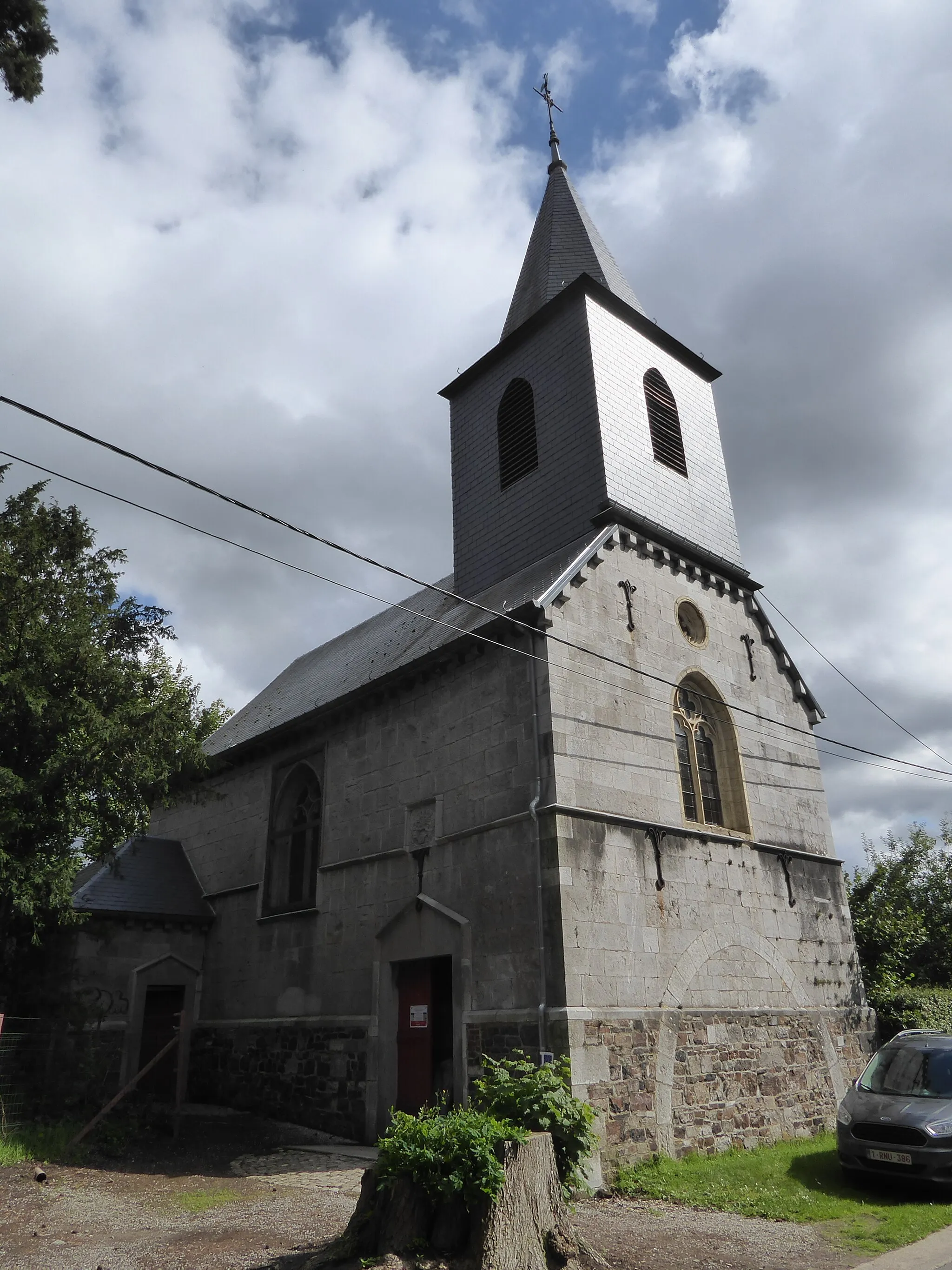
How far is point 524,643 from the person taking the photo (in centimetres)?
1212

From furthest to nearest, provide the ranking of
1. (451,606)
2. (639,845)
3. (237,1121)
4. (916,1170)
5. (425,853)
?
(451,606)
(237,1121)
(425,853)
(639,845)
(916,1170)

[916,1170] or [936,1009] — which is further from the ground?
[936,1009]

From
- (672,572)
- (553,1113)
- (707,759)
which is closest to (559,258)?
(672,572)

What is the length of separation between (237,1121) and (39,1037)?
145 inches

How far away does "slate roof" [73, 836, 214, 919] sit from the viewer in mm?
16125

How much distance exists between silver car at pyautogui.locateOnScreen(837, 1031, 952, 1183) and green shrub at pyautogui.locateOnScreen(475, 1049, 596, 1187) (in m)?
3.77

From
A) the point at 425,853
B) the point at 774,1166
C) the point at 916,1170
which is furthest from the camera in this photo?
the point at 425,853

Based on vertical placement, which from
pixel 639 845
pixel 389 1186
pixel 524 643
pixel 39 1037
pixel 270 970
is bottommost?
pixel 389 1186

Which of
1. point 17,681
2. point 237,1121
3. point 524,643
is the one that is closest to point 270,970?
point 237,1121

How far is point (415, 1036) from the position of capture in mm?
12281

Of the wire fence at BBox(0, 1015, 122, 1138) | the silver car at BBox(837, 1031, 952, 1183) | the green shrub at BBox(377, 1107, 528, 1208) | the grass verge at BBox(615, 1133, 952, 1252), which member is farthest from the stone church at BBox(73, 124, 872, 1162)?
the green shrub at BBox(377, 1107, 528, 1208)

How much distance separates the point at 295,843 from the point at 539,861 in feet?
23.0

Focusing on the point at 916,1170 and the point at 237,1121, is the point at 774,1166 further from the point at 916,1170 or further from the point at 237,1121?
the point at 237,1121

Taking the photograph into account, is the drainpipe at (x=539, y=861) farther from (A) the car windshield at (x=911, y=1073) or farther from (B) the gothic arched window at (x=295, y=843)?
(B) the gothic arched window at (x=295, y=843)
